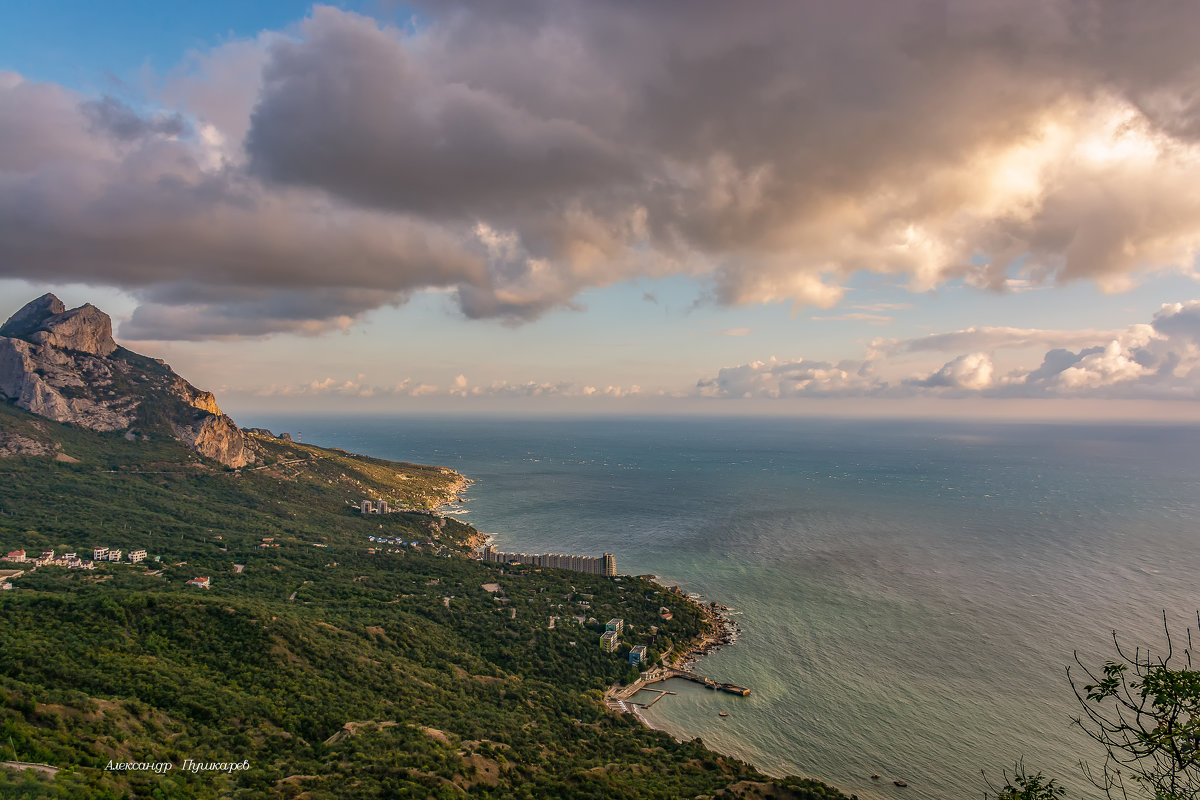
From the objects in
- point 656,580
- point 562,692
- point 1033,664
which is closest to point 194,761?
point 562,692

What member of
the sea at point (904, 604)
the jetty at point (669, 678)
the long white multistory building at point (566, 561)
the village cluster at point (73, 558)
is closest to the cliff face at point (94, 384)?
the village cluster at point (73, 558)

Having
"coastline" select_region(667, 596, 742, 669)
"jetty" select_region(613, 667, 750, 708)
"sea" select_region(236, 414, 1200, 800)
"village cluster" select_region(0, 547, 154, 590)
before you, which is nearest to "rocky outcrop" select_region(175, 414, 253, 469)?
"sea" select_region(236, 414, 1200, 800)

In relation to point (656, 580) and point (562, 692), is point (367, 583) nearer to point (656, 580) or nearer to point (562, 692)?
point (562, 692)

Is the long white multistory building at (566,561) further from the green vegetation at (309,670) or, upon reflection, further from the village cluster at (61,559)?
the village cluster at (61,559)

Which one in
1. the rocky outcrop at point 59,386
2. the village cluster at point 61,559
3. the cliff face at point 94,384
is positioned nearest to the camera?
the village cluster at point 61,559

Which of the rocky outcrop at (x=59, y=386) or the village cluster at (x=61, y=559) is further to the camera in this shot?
the rocky outcrop at (x=59, y=386)

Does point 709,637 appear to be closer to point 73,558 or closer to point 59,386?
point 73,558
